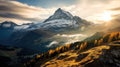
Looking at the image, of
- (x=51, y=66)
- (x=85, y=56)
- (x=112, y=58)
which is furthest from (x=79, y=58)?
(x=112, y=58)

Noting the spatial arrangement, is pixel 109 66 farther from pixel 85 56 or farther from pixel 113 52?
pixel 85 56

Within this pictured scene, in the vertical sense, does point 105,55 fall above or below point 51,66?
above

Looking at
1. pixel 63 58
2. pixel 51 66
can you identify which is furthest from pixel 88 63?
pixel 63 58

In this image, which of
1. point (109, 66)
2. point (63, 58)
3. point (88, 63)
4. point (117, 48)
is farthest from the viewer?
point (63, 58)

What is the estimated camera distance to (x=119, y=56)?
14125 centimetres

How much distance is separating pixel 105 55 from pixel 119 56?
8905 mm

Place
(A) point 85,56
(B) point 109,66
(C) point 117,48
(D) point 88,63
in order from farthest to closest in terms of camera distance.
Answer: (A) point 85,56 < (C) point 117,48 < (D) point 88,63 < (B) point 109,66

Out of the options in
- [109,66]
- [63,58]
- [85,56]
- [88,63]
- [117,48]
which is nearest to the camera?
[109,66]

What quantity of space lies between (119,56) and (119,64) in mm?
8969

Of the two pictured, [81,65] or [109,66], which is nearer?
[109,66]

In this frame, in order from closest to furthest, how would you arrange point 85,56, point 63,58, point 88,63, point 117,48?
1. point 88,63
2. point 117,48
3. point 85,56
4. point 63,58

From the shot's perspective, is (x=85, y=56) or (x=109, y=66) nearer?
(x=109, y=66)

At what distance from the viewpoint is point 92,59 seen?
146 metres

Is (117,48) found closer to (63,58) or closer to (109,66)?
(109,66)
